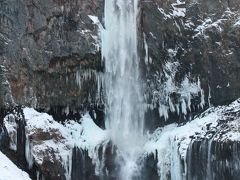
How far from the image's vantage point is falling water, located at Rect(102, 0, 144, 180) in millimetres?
23734

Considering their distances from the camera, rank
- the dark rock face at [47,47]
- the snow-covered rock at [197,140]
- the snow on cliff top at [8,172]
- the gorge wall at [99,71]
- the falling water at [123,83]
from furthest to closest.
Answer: the falling water at [123,83] < the dark rock face at [47,47] < the gorge wall at [99,71] < the snow-covered rock at [197,140] < the snow on cliff top at [8,172]

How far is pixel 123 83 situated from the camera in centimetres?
2431

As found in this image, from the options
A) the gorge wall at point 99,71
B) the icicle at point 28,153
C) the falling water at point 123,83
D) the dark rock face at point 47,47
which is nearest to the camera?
the icicle at point 28,153

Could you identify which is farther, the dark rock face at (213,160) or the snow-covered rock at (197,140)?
the snow-covered rock at (197,140)

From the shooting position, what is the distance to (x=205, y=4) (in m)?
23.9

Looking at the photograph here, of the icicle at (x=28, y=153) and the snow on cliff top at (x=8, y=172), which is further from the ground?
the snow on cliff top at (x=8, y=172)

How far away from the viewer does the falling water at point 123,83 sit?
934 inches

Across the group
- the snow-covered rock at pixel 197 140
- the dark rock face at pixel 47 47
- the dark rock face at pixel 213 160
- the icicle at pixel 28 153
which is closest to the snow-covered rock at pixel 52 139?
the icicle at pixel 28 153

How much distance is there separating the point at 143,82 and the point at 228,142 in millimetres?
4285

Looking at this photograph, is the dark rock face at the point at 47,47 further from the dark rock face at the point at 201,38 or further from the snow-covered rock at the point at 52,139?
the dark rock face at the point at 201,38

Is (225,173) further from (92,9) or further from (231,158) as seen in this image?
(92,9)

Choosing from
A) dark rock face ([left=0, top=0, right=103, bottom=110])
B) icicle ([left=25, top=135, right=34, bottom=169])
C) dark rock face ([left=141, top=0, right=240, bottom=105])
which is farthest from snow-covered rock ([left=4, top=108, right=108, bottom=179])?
dark rock face ([left=141, top=0, right=240, bottom=105])

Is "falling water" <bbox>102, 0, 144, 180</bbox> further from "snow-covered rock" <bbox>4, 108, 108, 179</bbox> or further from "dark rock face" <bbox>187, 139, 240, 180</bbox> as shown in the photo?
"dark rock face" <bbox>187, 139, 240, 180</bbox>

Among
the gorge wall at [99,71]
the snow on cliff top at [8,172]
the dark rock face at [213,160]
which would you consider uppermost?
the gorge wall at [99,71]
